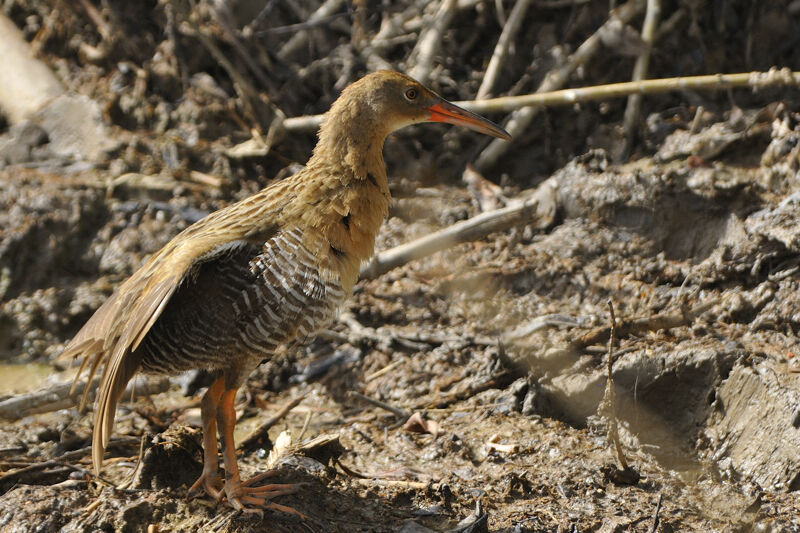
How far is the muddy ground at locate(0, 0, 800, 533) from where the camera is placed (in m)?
3.77

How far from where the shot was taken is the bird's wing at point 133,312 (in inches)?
134

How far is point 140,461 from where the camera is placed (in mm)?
3779

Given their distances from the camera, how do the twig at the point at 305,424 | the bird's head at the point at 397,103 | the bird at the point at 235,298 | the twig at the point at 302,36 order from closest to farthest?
the bird at the point at 235,298 < the bird's head at the point at 397,103 < the twig at the point at 305,424 < the twig at the point at 302,36

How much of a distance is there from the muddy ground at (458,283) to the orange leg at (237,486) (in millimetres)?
71

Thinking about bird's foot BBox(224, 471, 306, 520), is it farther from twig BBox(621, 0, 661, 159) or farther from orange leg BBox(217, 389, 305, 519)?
twig BBox(621, 0, 661, 159)

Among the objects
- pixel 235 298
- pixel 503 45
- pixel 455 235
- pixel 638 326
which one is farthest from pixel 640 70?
pixel 235 298

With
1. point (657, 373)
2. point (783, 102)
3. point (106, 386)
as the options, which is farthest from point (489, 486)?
point (783, 102)

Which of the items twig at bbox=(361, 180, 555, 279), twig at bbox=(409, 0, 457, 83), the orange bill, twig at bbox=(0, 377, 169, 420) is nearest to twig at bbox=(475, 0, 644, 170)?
twig at bbox=(409, 0, 457, 83)

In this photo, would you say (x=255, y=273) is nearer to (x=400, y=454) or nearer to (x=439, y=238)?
(x=400, y=454)

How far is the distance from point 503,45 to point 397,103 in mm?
2439

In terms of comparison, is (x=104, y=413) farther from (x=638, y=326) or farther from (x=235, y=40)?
(x=235, y=40)

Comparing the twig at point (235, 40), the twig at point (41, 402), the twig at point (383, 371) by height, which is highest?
the twig at point (235, 40)

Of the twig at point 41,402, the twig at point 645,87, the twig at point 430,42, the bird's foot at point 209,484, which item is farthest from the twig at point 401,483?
the twig at point 430,42

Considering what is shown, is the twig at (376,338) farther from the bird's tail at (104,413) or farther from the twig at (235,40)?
the twig at (235,40)
